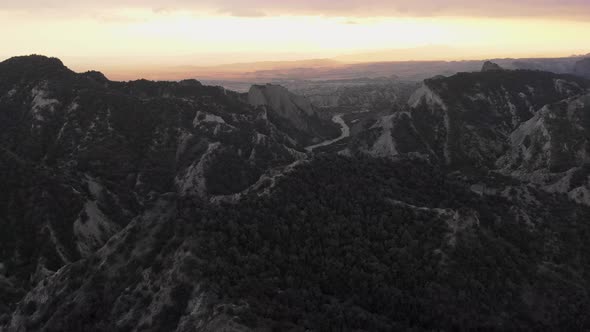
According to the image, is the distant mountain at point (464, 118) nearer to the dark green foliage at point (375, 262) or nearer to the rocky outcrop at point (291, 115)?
the rocky outcrop at point (291, 115)

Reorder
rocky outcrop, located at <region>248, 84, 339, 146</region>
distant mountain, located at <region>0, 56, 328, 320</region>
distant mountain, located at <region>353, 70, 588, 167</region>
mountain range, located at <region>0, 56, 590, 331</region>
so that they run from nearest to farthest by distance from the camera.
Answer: mountain range, located at <region>0, 56, 590, 331</region>
distant mountain, located at <region>0, 56, 328, 320</region>
distant mountain, located at <region>353, 70, 588, 167</region>
rocky outcrop, located at <region>248, 84, 339, 146</region>

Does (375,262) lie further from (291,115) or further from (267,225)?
(291,115)

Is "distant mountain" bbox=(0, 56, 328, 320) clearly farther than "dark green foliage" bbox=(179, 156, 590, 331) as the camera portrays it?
Yes

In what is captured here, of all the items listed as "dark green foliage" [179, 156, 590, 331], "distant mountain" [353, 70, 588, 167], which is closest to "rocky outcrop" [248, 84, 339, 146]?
"distant mountain" [353, 70, 588, 167]

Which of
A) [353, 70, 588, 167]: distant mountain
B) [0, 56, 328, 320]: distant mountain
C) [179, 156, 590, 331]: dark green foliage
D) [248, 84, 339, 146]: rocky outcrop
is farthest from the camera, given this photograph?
[248, 84, 339, 146]: rocky outcrop

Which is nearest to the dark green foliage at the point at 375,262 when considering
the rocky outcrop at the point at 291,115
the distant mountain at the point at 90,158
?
the distant mountain at the point at 90,158

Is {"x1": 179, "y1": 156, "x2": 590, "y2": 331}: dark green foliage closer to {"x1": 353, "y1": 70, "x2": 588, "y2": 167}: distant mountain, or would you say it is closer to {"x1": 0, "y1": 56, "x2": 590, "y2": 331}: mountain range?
{"x1": 0, "y1": 56, "x2": 590, "y2": 331}: mountain range

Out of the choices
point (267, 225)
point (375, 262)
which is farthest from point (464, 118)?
point (267, 225)

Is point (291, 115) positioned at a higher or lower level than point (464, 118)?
lower

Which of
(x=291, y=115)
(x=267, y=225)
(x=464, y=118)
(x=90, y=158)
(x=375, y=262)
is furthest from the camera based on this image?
(x=291, y=115)

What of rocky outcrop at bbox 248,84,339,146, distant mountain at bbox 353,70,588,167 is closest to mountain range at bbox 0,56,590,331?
distant mountain at bbox 353,70,588,167

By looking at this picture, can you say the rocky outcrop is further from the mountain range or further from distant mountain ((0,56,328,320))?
the mountain range

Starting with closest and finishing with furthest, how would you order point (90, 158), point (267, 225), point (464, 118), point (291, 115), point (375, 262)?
point (375, 262) < point (267, 225) < point (90, 158) < point (464, 118) < point (291, 115)
